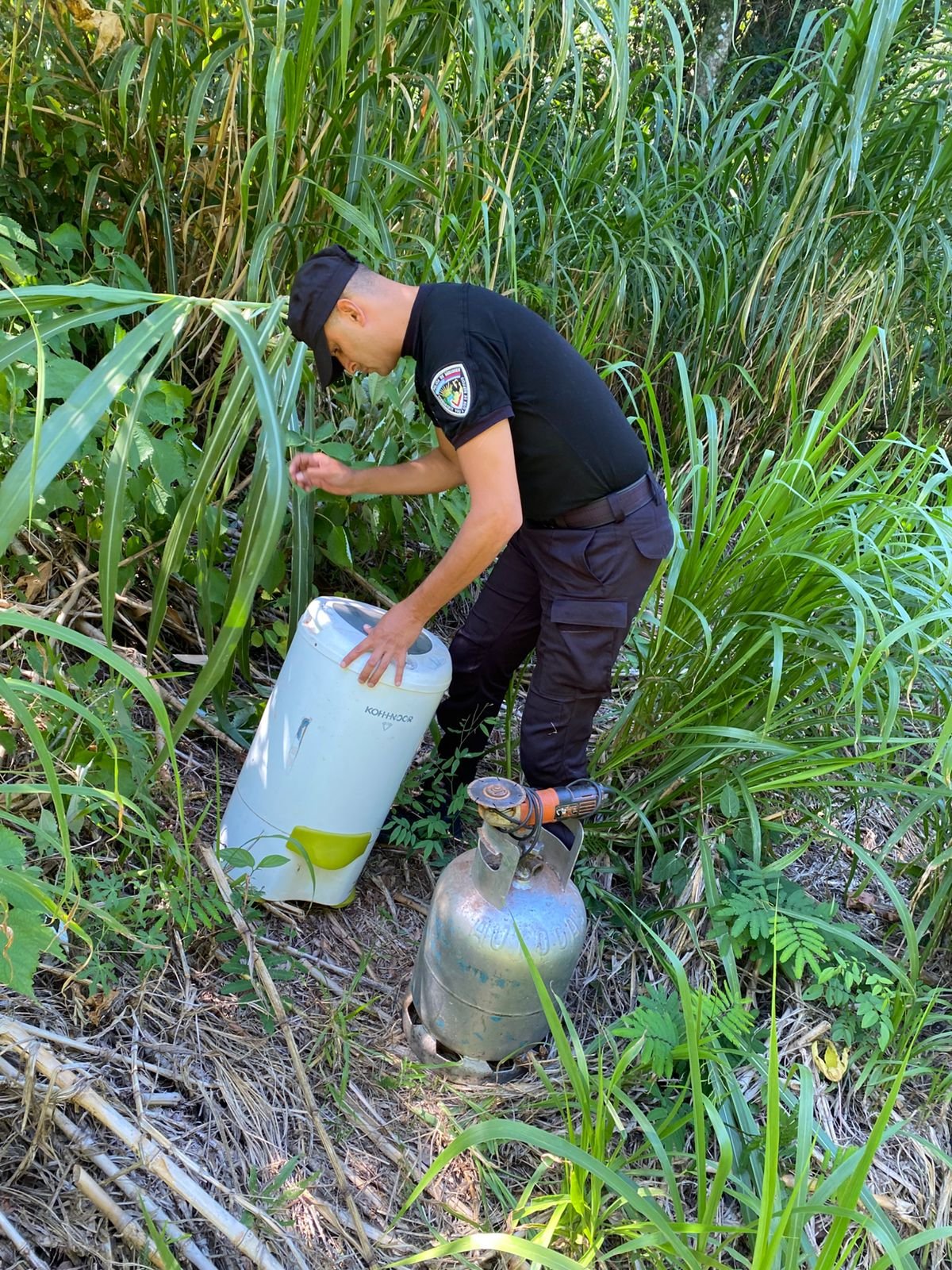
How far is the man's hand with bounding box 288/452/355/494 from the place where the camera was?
183cm

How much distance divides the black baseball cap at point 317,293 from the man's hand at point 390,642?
0.48m

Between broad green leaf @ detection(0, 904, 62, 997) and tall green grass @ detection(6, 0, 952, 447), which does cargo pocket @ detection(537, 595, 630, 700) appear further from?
broad green leaf @ detection(0, 904, 62, 997)

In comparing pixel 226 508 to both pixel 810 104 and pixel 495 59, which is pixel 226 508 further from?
pixel 810 104

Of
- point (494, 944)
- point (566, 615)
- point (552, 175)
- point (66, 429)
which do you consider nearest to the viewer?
point (66, 429)

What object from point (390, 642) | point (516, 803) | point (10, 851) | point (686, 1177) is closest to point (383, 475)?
point (390, 642)

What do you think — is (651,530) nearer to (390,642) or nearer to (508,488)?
(508,488)

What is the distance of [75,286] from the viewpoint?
4.18ft

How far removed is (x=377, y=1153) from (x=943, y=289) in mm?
3062

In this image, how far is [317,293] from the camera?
1.61m

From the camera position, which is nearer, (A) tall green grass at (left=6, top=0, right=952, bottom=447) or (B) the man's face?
(B) the man's face

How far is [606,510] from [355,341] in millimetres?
566

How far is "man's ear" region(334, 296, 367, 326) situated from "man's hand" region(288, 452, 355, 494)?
28 cm

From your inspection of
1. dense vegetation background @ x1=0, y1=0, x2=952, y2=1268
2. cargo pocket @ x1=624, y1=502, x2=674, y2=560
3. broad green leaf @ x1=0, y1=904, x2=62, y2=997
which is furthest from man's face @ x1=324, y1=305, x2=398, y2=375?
broad green leaf @ x1=0, y1=904, x2=62, y2=997

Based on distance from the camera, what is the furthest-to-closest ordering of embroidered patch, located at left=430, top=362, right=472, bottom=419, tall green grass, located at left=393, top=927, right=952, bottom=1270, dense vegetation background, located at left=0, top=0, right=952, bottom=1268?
1. embroidered patch, located at left=430, top=362, right=472, bottom=419
2. dense vegetation background, located at left=0, top=0, right=952, bottom=1268
3. tall green grass, located at left=393, top=927, right=952, bottom=1270
